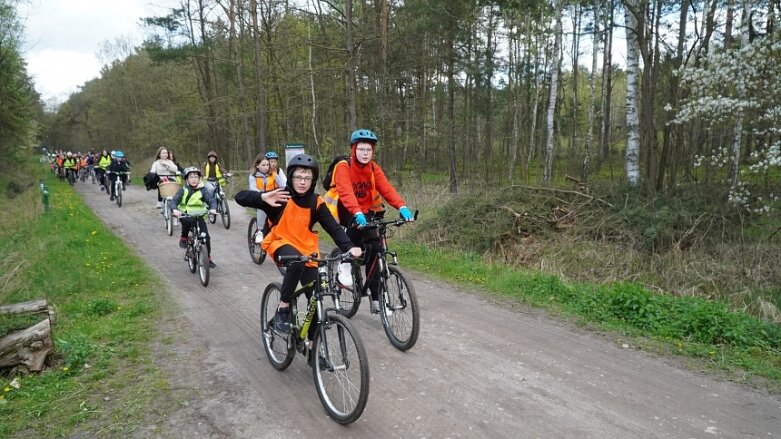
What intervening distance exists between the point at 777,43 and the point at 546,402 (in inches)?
360

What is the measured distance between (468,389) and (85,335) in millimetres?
4344

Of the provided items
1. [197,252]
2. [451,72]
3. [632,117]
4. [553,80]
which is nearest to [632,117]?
[632,117]

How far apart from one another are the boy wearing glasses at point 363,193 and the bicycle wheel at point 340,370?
1.49 meters

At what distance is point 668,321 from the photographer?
594 cm

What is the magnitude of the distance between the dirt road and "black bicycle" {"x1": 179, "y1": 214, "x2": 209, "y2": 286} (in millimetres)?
1459

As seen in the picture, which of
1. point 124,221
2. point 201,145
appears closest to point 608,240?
point 124,221

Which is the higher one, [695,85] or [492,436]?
[695,85]

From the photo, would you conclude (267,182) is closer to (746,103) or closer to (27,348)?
(27,348)

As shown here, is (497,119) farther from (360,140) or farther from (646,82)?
(360,140)

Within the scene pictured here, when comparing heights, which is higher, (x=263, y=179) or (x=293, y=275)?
(x=263, y=179)

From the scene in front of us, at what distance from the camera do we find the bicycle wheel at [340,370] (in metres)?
3.59

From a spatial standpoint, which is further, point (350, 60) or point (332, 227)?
point (350, 60)

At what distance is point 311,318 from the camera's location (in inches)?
162

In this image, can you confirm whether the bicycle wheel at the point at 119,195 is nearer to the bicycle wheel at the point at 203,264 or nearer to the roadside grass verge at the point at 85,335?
the roadside grass verge at the point at 85,335
